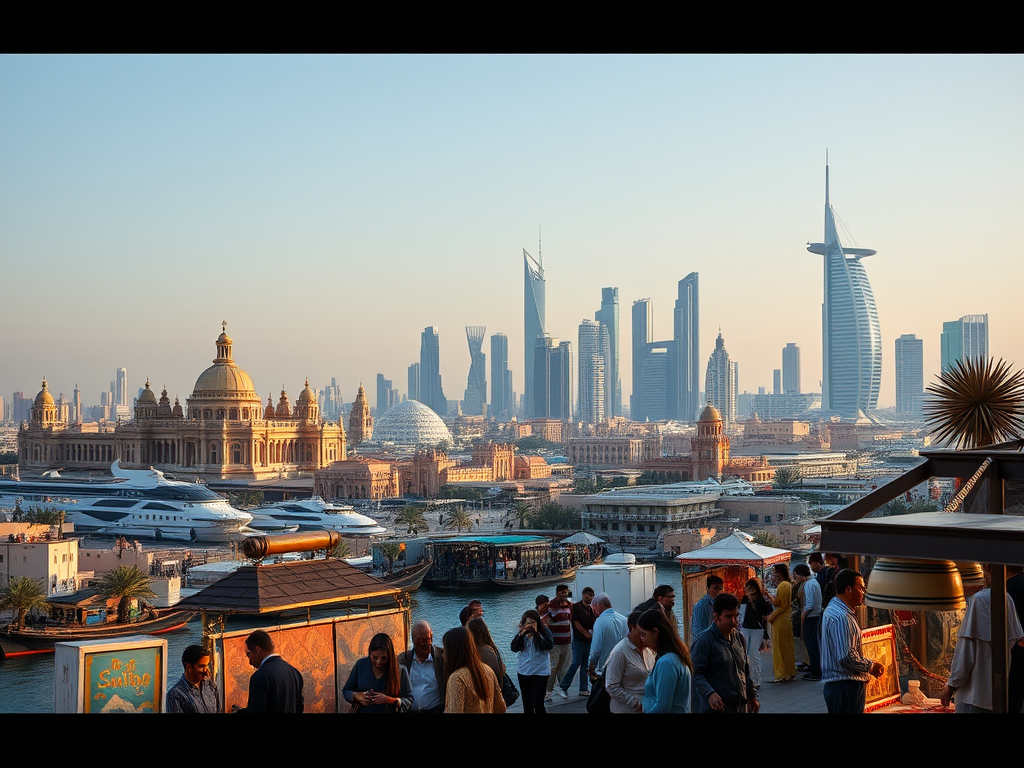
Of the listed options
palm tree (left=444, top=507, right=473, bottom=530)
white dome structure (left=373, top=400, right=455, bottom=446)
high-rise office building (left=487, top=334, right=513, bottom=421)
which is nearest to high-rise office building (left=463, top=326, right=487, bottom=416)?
high-rise office building (left=487, top=334, right=513, bottom=421)

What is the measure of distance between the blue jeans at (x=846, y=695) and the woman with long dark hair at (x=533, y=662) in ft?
2.83

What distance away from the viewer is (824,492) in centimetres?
3169

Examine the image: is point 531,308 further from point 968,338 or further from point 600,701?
point 600,701

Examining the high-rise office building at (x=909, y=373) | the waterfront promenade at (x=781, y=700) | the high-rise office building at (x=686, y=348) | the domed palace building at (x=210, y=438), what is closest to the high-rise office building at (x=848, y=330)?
the high-rise office building at (x=909, y=373)

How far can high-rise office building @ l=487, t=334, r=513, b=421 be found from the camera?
10162cm

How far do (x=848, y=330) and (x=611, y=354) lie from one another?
22611 mm

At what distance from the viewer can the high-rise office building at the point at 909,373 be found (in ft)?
246

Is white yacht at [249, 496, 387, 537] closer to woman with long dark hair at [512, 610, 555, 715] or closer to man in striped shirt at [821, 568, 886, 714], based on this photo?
woman with long dark hair at [512, 610, 555, 715]

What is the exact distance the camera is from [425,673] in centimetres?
258

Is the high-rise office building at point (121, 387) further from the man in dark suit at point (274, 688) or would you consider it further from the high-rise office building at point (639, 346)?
the man in dark suit at point (274, 688)

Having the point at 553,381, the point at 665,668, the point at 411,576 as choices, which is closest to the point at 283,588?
the point at 665,668
